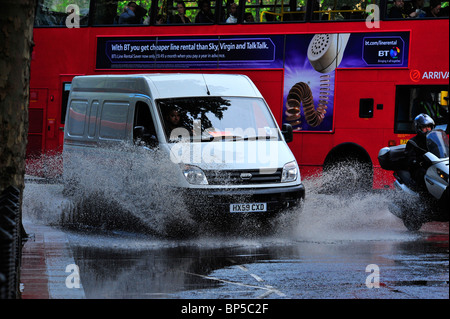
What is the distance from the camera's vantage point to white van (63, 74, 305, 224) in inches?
471

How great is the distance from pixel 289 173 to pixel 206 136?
1.24m

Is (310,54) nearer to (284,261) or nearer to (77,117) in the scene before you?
(77,117)

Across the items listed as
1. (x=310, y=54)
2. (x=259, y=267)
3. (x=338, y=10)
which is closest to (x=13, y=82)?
(x=259, y=267)

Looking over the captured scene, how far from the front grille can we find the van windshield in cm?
78

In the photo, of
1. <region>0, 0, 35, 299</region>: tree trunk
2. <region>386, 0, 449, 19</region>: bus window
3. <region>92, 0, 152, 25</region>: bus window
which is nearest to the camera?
<region>0, 0, 35, 299</region>: tree trunk

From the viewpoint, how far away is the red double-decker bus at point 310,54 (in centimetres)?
1756

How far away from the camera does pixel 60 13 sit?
21078 millimetres

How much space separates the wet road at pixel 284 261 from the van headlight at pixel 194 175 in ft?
2.44

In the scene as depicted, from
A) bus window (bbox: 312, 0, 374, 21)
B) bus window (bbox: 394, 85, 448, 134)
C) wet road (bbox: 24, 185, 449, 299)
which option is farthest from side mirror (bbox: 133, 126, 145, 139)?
bus window (bbox: 312, 0, 374, 21)

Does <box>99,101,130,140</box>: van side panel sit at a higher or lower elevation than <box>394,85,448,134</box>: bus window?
lower

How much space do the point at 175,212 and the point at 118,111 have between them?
9.99 feet

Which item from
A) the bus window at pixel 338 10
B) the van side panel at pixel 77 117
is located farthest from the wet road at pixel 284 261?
the bus window at pixel 338 10

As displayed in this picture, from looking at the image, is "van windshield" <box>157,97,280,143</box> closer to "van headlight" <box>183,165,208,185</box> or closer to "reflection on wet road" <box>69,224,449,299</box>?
"van headlight" <box>183,165,208,185</box>
